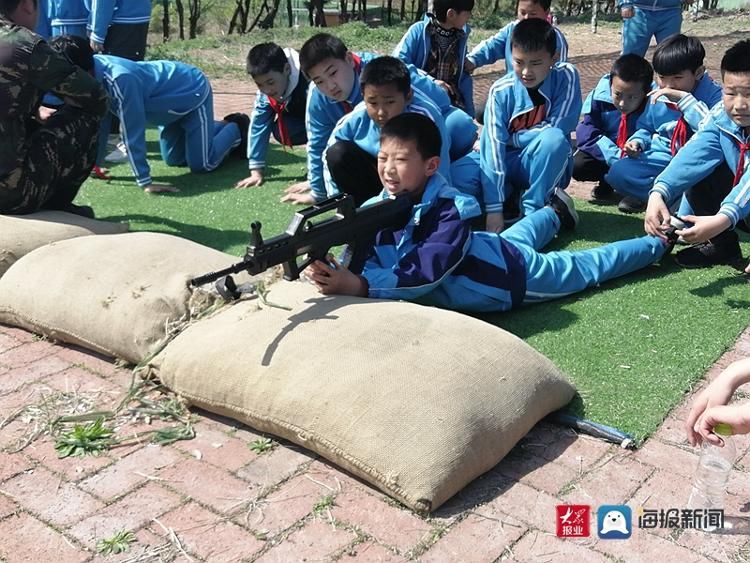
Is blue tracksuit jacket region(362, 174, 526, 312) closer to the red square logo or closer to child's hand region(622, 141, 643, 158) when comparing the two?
the red square logo

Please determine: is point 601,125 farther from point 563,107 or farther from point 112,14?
point 112,14

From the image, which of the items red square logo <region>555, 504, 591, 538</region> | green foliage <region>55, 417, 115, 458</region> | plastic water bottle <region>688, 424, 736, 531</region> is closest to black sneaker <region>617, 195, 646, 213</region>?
plastic water bottle <region>688, 424, 736, 531</region>

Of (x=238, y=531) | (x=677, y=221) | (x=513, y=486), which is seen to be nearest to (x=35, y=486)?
(x=238, y=531)

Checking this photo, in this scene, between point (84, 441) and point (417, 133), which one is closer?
point (84, 441)

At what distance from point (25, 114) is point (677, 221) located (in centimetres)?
316

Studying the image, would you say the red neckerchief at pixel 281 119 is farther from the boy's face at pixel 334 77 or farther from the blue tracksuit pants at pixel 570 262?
the blue tracksuit pants at pixel 570 262

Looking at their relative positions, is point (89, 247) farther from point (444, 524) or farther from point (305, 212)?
point (444, 524)

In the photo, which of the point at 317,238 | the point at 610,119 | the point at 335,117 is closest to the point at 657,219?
the point at 317,238

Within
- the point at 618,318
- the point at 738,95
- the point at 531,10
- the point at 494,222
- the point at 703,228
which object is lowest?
the point at 618,318

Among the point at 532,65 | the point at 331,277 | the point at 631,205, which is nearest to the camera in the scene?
the point at 331,277

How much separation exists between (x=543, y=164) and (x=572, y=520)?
2542 mm

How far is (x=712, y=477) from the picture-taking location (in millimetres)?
2334

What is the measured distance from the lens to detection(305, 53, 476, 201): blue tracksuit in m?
4.87

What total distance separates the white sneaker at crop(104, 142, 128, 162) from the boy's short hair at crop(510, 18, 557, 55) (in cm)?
322
